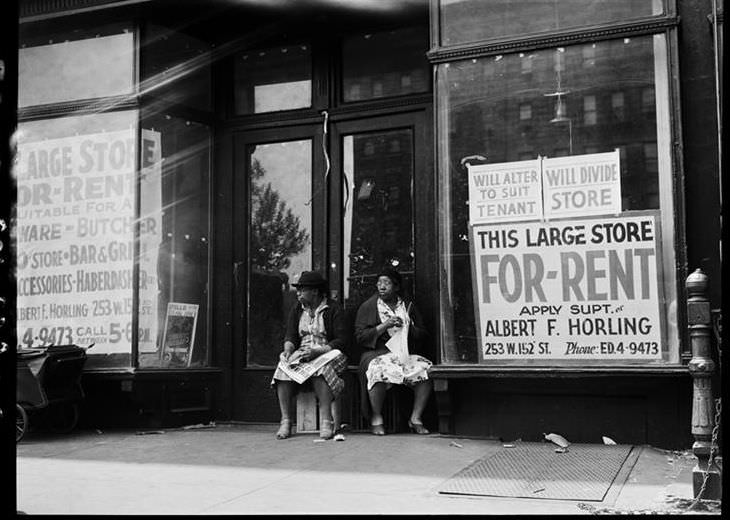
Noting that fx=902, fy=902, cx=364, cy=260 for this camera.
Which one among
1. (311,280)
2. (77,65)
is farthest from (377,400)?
(77,65)

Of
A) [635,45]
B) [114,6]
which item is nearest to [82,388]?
[114,6]

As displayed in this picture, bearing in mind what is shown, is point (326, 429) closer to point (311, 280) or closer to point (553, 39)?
point (311, 280)

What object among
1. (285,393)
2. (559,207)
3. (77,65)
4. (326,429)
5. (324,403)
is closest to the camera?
(559,207)

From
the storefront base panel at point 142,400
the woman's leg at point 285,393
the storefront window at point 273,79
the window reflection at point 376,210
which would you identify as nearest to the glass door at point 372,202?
the window reflection at point 376,210

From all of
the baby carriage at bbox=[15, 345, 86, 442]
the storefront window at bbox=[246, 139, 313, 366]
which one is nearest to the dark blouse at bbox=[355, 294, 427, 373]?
the storefront window at bbox=[246, 139, 313, 366]

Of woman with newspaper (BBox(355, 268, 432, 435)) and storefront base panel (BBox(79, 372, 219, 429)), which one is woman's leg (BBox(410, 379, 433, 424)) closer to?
woman with newspaper (BBox(355, 268, 432, 435))

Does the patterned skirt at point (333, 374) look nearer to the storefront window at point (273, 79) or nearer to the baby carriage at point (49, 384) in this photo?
the baby carriage at point (49, 384)

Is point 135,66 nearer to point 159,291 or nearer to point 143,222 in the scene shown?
point 143,222

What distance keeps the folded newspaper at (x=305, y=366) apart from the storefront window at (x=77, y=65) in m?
3.36

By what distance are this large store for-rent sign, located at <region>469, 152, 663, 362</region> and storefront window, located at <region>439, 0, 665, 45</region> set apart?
1201 millimetres

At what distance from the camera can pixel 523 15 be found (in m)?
8.10

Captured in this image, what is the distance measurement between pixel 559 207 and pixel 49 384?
199 inches

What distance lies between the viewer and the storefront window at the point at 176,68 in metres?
9.47

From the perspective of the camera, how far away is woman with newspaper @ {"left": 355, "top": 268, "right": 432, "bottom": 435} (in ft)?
27.1
